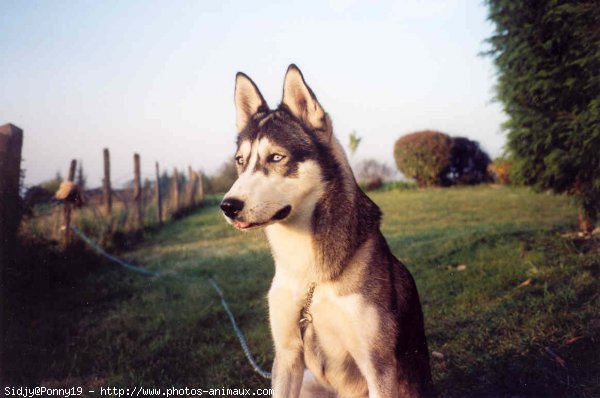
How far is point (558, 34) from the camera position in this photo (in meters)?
5.86

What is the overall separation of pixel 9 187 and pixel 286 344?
3.72 meters

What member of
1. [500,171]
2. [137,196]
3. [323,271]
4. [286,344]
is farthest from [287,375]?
[500,171]

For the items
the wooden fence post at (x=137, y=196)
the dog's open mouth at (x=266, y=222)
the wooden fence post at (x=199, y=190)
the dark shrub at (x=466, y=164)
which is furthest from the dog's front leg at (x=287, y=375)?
the dark shrub at (x=466, y=164)

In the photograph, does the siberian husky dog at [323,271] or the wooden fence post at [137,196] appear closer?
the siberian husky dog at [323,271]

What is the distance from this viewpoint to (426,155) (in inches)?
875

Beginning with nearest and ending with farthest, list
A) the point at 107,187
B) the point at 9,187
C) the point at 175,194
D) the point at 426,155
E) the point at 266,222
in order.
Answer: the point at 266,222, the point at 9,187, the point at 107,187, the point at 175,194, the point at 426,155

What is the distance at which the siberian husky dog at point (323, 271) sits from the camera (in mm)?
2770

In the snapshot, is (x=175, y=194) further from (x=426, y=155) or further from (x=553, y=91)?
(x=553, y=91)

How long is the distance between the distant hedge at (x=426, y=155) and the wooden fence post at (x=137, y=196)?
13.0 metres

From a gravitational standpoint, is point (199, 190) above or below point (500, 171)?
above

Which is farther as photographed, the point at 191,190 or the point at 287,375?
the point at 191,190

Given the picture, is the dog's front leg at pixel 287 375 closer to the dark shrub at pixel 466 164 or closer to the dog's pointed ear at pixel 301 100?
the dog's pointed ear at pixel 301 100

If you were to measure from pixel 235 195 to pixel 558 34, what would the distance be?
17.0 feet

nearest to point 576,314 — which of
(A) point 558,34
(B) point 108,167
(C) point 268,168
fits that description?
(A) point 558,34
